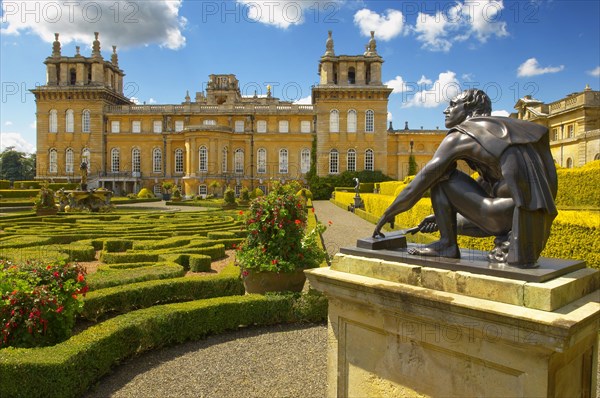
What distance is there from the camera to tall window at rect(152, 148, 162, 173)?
4172 cm

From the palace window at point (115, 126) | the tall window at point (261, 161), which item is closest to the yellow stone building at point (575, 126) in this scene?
the tall window at point (261, 161)

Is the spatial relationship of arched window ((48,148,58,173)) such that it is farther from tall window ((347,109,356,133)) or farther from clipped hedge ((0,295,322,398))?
clipped hedge ((0,295,322,398))

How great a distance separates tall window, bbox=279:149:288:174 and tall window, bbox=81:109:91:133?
19.5 m

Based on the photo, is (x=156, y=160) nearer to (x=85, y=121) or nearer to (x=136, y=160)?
(x=136, y=160)

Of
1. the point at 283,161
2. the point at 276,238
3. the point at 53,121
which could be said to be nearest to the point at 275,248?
the point at 276,238

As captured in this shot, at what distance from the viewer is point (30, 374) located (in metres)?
3.32

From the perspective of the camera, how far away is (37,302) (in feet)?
12.6

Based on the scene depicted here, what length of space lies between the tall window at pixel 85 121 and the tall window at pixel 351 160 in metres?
26.1

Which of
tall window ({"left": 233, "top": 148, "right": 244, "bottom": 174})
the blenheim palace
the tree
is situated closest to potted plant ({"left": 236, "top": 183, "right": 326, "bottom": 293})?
the blenheim palace

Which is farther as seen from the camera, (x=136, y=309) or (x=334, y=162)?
(x=334, y=162)

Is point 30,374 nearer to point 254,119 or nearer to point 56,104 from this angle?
point 254,119

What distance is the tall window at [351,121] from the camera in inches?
1524

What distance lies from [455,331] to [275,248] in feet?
13.3

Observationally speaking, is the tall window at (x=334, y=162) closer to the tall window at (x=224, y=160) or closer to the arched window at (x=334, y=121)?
the arched window at (x=334, y=121)
